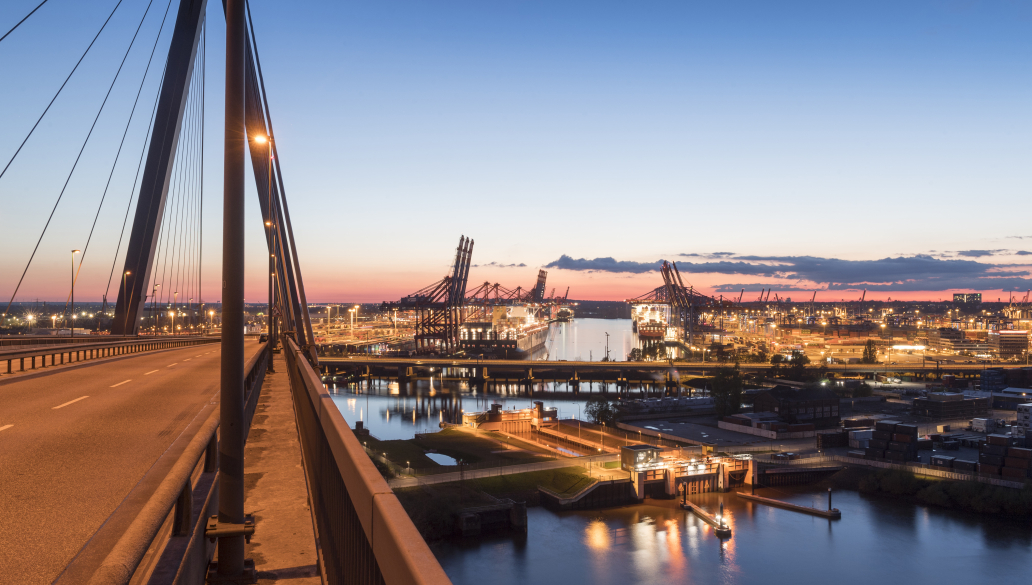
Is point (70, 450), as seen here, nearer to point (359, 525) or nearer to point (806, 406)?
point (359, 525)

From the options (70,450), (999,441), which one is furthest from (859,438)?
(70,450)

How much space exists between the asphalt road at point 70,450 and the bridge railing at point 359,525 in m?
1.32

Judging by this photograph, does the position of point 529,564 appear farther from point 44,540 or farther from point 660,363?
point 660,363

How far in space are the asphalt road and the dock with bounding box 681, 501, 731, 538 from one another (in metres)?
24.9

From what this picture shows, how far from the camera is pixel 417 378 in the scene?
291ft

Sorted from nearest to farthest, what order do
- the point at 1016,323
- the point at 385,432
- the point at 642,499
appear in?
the point at 642,499 < the point at 385,432 < the point at 1016,323

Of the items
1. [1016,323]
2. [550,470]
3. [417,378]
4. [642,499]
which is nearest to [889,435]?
[642,499]

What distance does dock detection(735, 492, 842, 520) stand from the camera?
33.9 m

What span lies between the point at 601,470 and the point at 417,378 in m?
53.3

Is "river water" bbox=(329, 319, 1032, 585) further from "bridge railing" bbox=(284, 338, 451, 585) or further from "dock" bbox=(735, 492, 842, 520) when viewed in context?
"bridge railing" bbox=(284, 338, 451, 585)

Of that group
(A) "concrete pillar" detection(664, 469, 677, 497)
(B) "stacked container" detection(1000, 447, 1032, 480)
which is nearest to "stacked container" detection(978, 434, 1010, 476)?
(B) "stacked container" detection(1000, 447, 1032, 480)

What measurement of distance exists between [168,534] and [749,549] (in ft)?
98.3

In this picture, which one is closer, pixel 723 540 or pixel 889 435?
pixel 723 540

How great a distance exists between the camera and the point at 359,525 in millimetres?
2496
